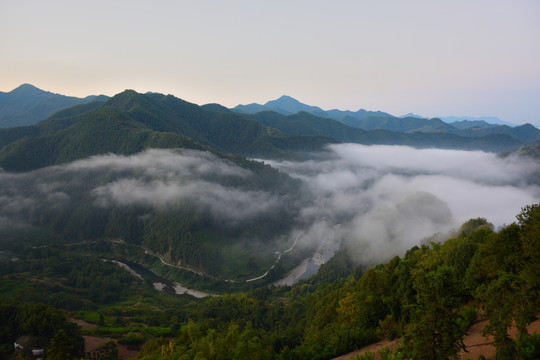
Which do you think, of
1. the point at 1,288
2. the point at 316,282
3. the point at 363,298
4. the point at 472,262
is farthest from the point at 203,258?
the point at 472,262

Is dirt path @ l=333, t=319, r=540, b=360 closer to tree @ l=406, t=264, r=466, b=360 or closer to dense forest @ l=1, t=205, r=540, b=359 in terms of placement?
dense forest @ l=1, t=205, r=540, b=359

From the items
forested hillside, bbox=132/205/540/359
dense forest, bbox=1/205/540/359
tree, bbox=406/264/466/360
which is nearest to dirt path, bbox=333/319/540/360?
dense forest, bbox=1/205/540/359

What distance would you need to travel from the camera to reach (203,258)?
192375 millimetres

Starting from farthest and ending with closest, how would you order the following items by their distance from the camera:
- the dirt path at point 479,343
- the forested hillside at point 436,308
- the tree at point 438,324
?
the dirt path at point 479,343, the forested hillside at point 436,308, the tree at point 438,324

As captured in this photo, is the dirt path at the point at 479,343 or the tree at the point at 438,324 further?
the dirt path at the point at 479,343

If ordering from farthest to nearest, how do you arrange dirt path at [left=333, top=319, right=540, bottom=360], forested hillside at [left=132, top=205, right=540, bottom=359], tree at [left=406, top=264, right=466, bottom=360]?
dirt path at [left=333, top=319, right=540, bottom=360], forested hillside at [left=132, top=205, right=540, bottom=359], tree at [left=406, top=264, right=466, bottom=360]

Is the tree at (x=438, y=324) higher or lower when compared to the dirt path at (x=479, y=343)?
higher

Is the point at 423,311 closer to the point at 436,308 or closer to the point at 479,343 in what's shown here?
the point at 436,308

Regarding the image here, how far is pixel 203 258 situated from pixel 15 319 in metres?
116

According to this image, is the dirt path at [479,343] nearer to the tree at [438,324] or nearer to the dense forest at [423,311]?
the dense forest at [423,311]

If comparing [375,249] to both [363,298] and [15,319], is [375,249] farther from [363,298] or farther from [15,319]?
[15,319]

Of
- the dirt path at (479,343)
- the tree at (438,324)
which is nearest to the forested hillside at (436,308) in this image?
the tree at (438,324)

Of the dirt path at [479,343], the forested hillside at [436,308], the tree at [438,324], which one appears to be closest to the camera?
the tree at [438,324]

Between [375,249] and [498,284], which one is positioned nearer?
[498,284]
